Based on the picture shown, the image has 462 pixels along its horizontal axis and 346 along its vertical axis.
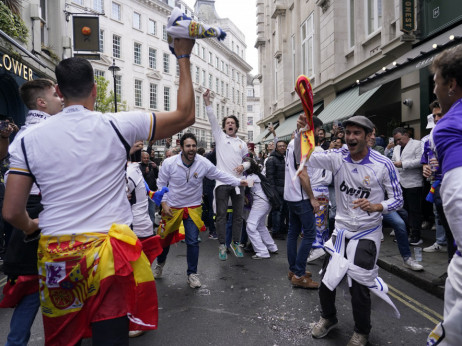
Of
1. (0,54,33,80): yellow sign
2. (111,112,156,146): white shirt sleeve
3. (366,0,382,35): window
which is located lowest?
(111,112,156,146): white shirt sleeve

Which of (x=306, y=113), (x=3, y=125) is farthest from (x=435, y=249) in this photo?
(x=3, y=125)

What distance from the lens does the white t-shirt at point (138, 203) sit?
434cm

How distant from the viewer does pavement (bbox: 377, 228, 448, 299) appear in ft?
15.6

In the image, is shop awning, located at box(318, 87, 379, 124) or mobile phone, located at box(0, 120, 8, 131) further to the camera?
shop awning, located at box(318, 87, 379, 124)

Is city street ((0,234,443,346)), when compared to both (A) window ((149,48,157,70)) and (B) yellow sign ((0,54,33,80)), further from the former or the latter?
(A) window ((149,48,157,70))

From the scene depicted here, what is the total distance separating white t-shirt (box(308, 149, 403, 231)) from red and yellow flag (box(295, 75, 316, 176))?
18.8 inches

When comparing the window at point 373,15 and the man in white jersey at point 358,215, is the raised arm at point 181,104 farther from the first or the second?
the window at point 373,15

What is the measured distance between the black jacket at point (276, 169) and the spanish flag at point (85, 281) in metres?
5.99

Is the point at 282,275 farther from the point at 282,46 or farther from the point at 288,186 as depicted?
the point at 282,46

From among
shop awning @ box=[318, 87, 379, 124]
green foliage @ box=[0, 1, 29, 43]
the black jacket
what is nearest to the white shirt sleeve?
the black jacket

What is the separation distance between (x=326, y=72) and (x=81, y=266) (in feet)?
50.7

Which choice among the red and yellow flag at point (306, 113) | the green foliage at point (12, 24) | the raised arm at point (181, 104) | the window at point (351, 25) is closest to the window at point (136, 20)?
the green foliage at point (12, 24)

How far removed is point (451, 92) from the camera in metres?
1.81

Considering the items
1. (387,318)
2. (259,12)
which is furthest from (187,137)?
(259,12)
